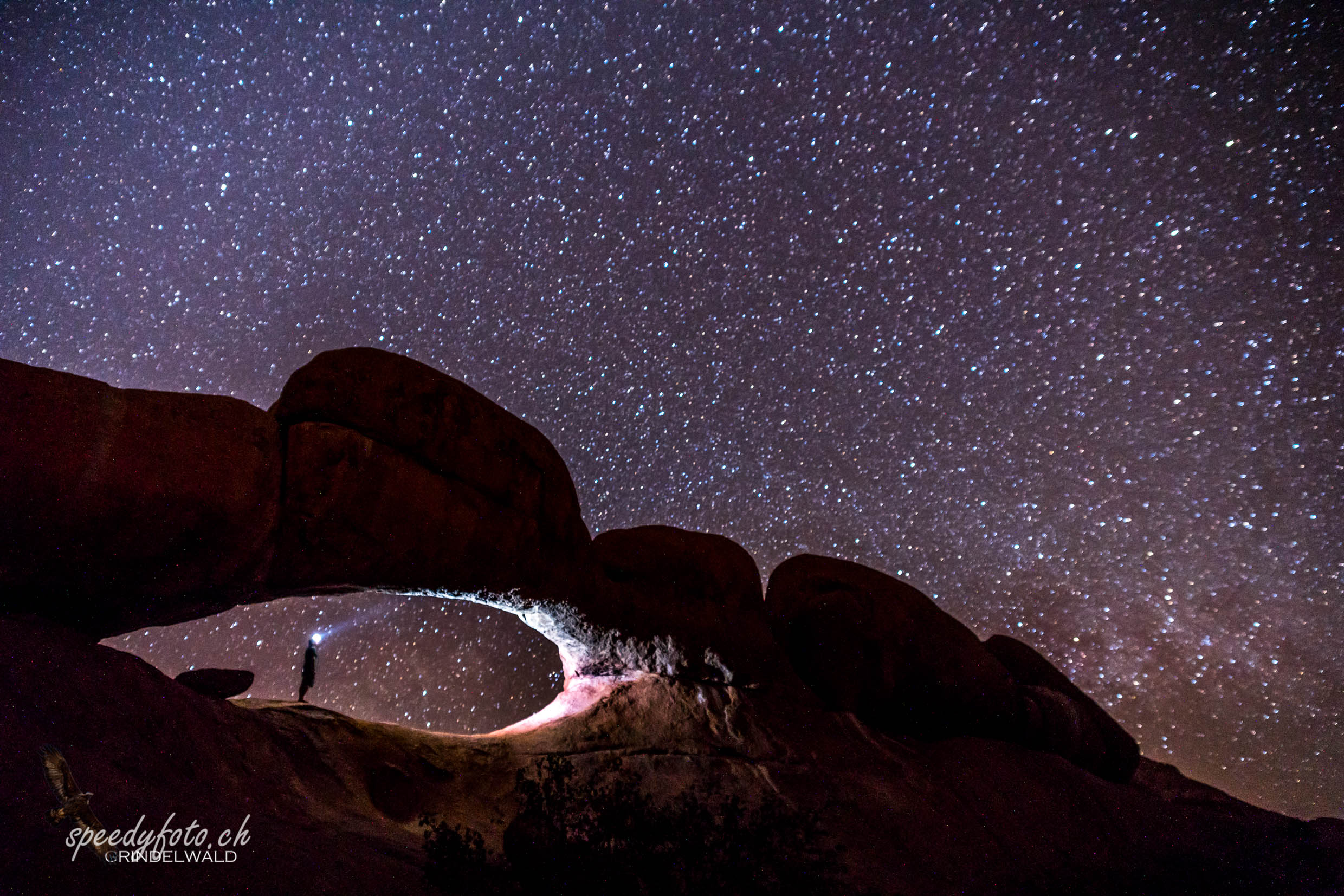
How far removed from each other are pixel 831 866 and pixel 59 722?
6.83 m

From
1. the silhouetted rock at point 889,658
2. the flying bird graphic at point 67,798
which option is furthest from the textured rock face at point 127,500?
the silhouetted rock at point 889,658

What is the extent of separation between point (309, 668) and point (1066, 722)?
1253cm

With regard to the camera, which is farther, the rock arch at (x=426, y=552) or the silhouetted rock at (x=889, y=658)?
the silhouetted rock at (x=889, y=658)

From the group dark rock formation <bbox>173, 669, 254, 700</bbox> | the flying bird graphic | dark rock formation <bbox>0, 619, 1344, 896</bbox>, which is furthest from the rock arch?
the flying bird graphic

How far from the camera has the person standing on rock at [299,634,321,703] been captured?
32.3 feet

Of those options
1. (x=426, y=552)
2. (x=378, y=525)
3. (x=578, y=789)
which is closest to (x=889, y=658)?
(x=578, y=789)

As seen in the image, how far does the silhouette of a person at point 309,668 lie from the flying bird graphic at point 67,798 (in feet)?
17.1

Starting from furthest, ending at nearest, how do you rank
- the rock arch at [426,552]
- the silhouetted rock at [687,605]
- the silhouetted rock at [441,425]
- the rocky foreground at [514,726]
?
the silhouetted rock at [687,605]
the silhouetted rock at [441,425]
the rock arch at [426,552]
the rocky foreground at [514,726]

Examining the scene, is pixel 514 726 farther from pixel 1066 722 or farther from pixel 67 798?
pixel 1066 722

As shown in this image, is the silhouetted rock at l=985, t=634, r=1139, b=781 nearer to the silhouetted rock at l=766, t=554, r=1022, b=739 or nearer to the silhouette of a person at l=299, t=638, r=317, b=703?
the silhouetted rock at l=766, t=554, r=1022, b=739

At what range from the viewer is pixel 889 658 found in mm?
11570

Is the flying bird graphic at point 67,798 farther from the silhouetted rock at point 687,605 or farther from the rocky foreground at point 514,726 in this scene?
the silhouetted rock at point 687,605

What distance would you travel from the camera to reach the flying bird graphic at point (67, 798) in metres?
4.45

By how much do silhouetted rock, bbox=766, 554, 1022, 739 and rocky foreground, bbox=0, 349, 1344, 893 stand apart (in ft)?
0.16
